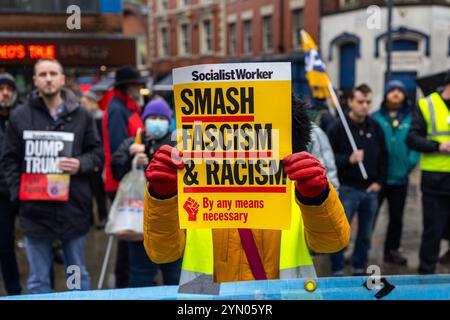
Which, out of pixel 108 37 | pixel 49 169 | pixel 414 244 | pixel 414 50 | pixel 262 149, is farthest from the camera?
pixel 414 50

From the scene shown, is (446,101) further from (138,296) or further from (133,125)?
(138,296)

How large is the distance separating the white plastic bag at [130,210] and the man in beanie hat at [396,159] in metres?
2.77

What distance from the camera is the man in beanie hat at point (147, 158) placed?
3.69m

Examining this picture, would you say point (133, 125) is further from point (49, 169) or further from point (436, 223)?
point (436, 223)

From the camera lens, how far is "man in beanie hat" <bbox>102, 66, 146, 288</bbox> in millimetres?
4471

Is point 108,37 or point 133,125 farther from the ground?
point 108,37

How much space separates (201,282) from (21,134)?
2.05 m

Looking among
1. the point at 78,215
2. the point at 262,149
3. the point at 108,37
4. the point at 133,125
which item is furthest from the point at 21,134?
the point at 108,37

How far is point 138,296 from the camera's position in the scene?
1.73 metres

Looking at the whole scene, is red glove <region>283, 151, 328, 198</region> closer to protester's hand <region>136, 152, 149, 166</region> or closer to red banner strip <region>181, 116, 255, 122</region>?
red banner strip <region>181, 116, 255, 122</region>

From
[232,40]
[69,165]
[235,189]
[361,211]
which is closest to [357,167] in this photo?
[361,211]

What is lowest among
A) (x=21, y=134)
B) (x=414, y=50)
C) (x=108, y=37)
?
(x=21, y=134)
